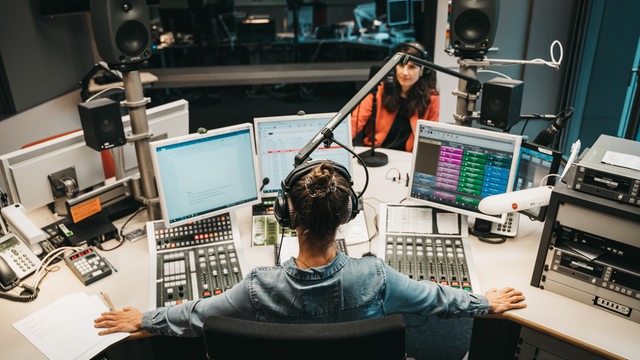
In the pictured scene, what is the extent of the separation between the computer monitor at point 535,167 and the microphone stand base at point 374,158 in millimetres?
891

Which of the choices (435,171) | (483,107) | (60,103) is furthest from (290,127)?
(60,103)

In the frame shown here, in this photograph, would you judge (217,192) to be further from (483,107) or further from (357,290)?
(483,107)

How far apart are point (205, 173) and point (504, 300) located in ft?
3.91

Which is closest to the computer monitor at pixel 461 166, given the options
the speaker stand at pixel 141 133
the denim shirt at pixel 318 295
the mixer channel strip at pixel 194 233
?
the denim shirt at pixel 318 295

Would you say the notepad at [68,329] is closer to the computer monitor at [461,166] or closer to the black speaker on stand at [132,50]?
the black speaker on stand at [132,50]

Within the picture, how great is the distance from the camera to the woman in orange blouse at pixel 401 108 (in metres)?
3.12

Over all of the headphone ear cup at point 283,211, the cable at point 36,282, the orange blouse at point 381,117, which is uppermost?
the headphone ear cup at point 283,211

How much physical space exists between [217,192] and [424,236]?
2.81ft

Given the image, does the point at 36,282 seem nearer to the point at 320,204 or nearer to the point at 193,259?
the point at 193,259

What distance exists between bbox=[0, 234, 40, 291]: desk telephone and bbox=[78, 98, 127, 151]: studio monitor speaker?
47 centimetres

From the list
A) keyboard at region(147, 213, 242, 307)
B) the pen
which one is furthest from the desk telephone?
keyboard at region(147, 213, 242, 307)

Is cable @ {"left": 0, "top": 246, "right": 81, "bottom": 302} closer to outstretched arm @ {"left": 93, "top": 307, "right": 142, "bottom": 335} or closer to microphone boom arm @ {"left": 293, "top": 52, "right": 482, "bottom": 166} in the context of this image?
outstretched arm @ {"left": 93, "top": 307, "right": 142, "bottom": 335}

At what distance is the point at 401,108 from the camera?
3213 millimetres

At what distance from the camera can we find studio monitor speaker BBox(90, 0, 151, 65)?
1.96 m
